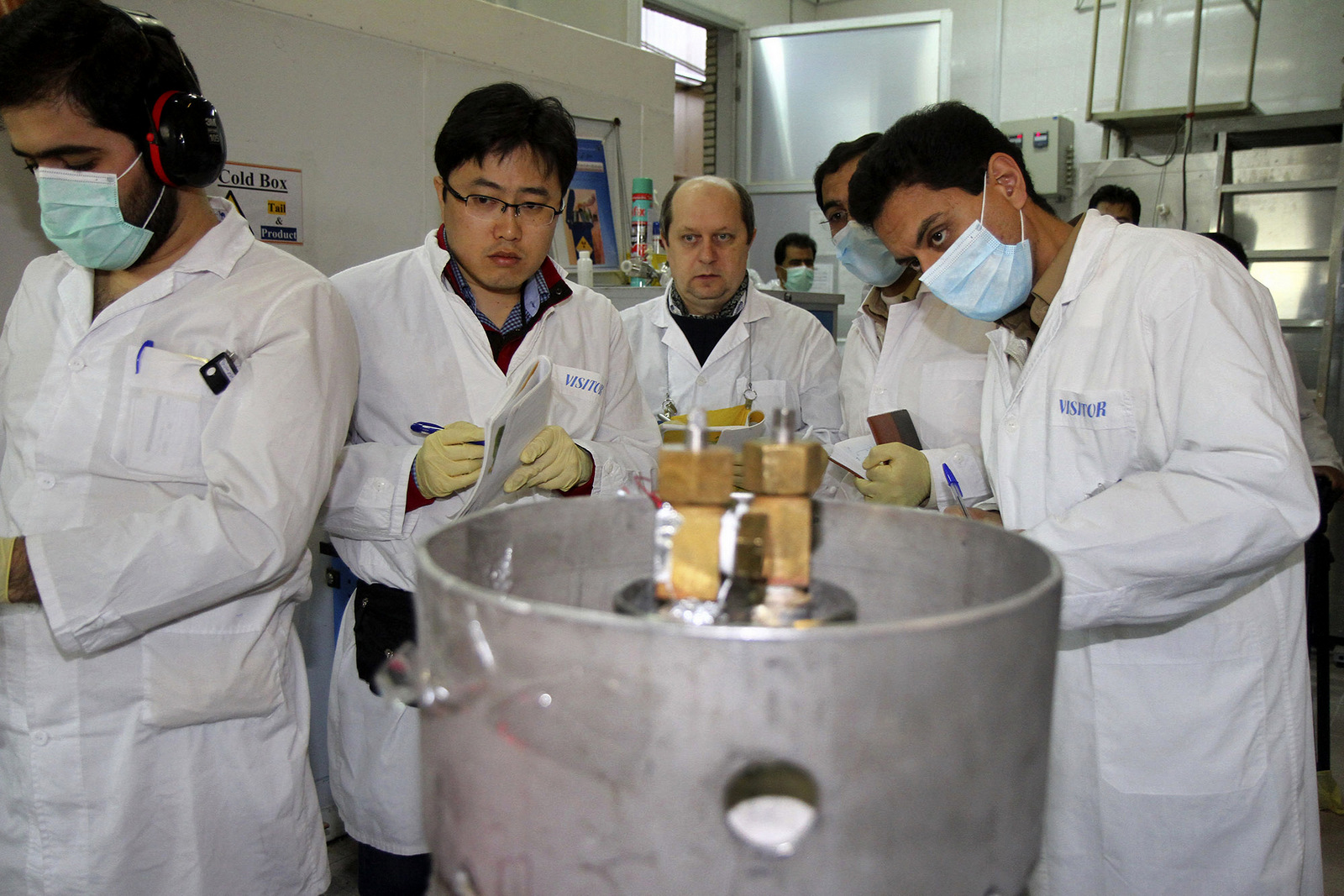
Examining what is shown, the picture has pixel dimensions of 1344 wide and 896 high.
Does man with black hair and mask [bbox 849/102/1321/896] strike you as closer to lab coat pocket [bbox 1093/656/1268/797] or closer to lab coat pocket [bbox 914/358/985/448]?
lab coat pocket [bbox 1093/656/1268/797]

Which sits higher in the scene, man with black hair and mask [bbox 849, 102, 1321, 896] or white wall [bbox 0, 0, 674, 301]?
white wall [bbox 0, 0, 674, 301]

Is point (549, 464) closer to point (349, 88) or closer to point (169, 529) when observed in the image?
point (169, 529)

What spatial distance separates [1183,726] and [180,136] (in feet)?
5.01

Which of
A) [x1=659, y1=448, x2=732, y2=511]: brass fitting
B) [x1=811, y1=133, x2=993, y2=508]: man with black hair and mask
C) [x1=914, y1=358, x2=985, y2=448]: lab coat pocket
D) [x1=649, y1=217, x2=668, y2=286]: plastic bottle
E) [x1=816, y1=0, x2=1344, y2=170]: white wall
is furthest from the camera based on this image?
[x1=816, y1=0, x2=1344, y2=170]: white wall

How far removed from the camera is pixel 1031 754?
1.96 ft

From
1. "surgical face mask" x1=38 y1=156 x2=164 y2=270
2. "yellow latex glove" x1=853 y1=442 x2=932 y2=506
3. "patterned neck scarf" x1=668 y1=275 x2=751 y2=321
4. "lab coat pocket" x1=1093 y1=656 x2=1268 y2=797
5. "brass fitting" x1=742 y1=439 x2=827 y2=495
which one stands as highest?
"surgical face mask" x1=38 y1=156 x2=164 y2=270

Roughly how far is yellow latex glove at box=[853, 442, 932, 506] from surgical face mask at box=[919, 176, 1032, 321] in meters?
0.28

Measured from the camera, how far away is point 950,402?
1864 millimetres

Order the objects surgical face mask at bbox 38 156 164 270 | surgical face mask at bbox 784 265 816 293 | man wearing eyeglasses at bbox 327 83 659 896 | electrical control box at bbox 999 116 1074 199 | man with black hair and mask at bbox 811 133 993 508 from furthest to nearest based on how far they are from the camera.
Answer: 1. electrical control box at bbox 999 116 1074 199
2. surgical face mask at bbox 784 265 816 293
3. man with black hair and mask at bbox 811 133 993 508
4. man wearing eyeglasses at bbox 327 83 659 896
5. surgical face mask at bbox 38 156 164 270

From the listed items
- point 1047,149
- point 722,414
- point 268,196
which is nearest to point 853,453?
point 722,414

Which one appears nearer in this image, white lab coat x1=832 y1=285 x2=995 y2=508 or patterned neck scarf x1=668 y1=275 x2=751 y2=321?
white lab coat x1=832 y1=285 x2=995 y2=508

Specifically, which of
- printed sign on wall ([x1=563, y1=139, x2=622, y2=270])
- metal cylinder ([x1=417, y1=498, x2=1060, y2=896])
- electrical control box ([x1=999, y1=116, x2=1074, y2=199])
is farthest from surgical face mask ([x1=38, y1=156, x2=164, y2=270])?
electrical control box ([x1=999, y1=116, x2=1074, y2=199])

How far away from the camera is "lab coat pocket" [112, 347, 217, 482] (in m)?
1.21

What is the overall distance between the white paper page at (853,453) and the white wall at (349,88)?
4.18ft
